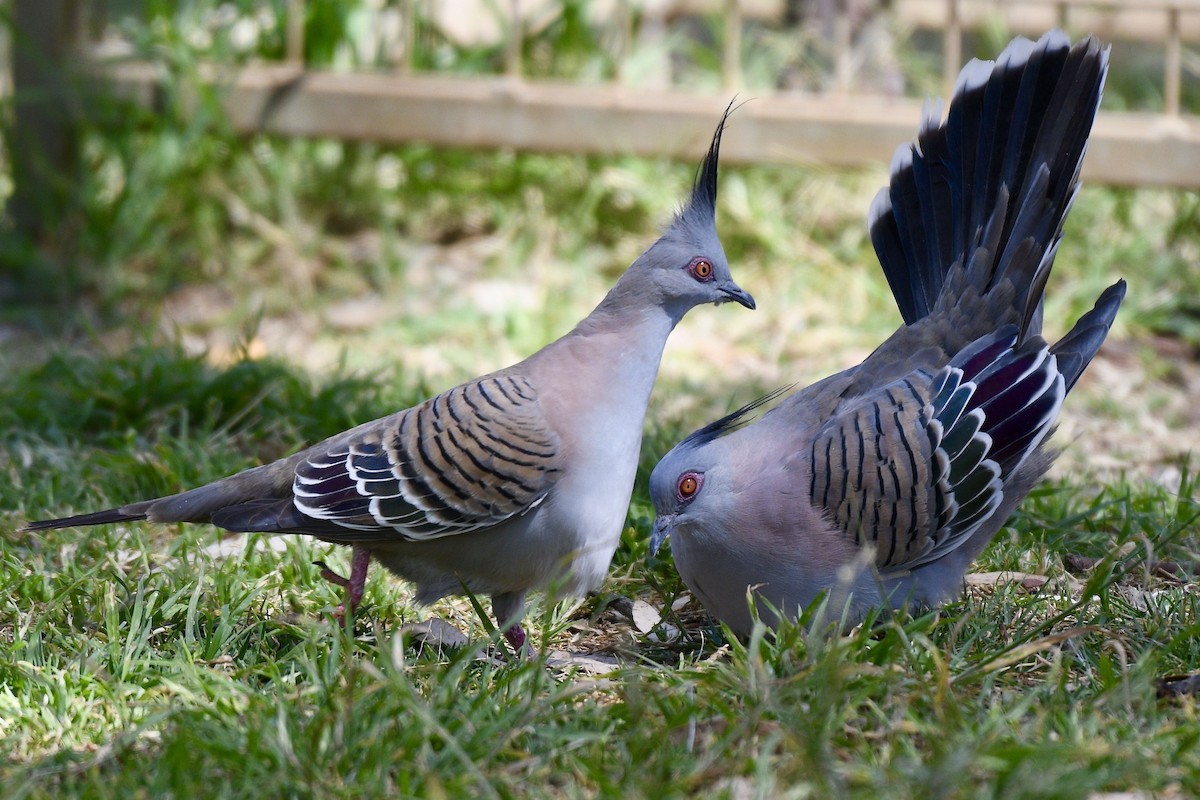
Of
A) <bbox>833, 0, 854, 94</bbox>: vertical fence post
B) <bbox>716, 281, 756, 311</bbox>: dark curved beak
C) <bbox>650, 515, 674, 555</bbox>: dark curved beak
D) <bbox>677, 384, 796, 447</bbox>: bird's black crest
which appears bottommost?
<bbox>650, 515, 674, 555</bbox>: dark curved beak

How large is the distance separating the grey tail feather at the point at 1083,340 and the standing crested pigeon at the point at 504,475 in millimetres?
857

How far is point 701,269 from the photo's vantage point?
3123mm

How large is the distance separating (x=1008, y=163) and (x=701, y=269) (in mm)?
894

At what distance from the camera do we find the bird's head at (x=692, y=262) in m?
3.09

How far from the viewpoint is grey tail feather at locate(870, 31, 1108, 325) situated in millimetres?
3291

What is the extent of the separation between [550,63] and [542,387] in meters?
3.98

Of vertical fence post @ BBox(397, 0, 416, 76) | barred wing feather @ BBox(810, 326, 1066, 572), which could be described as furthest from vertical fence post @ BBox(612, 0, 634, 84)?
barred wing feather @ BBox(810, 326, 1066, 572)

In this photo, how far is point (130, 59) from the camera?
6027mm

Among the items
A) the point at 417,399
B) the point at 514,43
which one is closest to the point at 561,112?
the point at 514,43

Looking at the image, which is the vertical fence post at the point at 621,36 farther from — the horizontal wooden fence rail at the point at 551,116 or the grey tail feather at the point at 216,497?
the grey tail feather at the point at 216,497

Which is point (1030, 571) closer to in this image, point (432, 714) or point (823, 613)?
point (823, 613)

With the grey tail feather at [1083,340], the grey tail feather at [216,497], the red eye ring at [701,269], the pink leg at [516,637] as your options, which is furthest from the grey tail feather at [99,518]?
the grey tail feather at [1083,340]

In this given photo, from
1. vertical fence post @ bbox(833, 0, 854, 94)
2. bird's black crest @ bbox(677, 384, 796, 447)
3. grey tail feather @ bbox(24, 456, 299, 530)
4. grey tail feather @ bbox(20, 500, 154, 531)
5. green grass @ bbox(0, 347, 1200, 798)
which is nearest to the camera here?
green grass @ bbox(0, 347, 1200, 798)

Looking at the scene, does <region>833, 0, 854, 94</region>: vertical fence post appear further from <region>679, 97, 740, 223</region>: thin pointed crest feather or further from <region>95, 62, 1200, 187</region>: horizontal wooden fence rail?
<region>679, 97, 740, 223</region>: thin pointed crest feather
